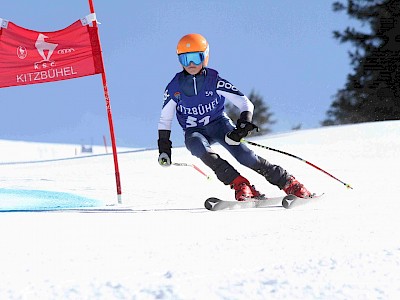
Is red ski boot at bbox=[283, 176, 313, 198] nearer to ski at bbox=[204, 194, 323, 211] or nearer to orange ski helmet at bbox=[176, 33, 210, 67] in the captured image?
ski at bbox=[204, 194, 323, 211]

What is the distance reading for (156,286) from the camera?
1.83 metres

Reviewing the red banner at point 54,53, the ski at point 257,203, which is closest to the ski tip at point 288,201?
the ski at point 257,203

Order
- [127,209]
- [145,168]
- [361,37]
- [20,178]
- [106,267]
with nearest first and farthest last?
[106,267] < [127,209] < [20,178] < [145,168] < [361,37]

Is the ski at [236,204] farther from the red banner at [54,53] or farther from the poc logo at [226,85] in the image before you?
the red banner at [54,53]

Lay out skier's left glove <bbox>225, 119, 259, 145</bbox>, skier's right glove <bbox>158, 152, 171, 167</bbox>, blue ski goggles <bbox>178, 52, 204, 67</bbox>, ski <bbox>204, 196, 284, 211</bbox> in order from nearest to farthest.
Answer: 1. ski <bbox>204, 196, 284, 211</bbox>
2. skier's left glove <bbox>225, 119, 259, 145</bbox>
3. blue ski goggles <bbox>178, 52, 204, 67</bbox>
4. skier's right glove <bbox>158, 152, 171, 167</bbox>

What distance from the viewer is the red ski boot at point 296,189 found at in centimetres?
464

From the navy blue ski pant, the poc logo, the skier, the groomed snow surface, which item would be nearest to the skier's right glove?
the skier

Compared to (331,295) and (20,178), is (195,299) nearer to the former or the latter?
(331,295)

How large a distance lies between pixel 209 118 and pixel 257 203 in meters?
0.83

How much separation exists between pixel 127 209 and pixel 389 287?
2.95 meters

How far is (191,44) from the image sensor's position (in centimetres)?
454

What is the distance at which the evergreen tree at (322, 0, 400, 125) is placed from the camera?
19.3 meters

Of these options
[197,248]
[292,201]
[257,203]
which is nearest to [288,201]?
[292,201]

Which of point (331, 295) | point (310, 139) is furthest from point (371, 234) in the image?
point (310, 139)
